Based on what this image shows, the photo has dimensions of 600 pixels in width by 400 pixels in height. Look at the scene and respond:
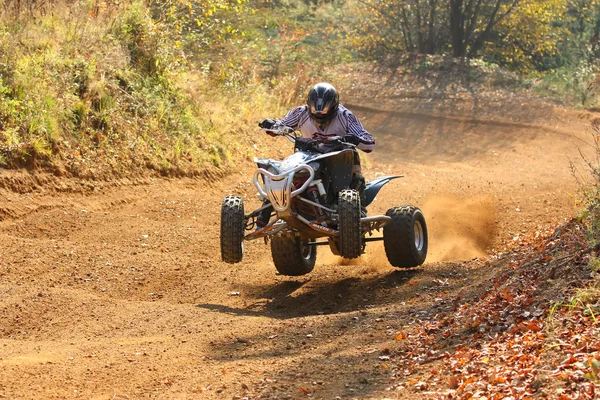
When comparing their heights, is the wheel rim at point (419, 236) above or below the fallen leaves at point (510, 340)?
below

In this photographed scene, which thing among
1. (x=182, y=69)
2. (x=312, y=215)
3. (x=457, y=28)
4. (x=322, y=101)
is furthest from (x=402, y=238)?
(x=457, y=28)

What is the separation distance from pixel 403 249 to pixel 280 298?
155 cm

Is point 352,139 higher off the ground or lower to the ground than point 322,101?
lower

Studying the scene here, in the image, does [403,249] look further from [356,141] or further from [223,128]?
[223,128]

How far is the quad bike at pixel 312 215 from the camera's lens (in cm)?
903

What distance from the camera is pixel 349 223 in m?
8.92

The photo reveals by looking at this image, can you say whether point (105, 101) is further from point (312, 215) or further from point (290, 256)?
point (312, 215)

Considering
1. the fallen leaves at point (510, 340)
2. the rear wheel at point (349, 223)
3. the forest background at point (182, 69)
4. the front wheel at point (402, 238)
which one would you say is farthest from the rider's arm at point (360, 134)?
the forest background at point (182, 69)

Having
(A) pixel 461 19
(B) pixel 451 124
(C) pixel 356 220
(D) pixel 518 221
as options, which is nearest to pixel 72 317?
(C) pixel 356 220

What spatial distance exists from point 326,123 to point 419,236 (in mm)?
1832

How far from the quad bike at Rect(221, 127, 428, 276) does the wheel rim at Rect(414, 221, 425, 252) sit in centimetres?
1

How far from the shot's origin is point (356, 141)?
386 inches

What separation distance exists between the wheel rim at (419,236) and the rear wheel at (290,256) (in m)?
1.36

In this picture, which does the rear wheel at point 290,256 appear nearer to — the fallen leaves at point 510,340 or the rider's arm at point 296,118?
the rider's arm at point 296,118
